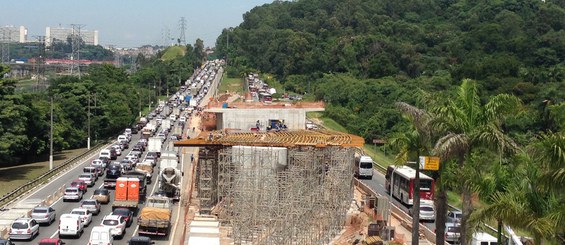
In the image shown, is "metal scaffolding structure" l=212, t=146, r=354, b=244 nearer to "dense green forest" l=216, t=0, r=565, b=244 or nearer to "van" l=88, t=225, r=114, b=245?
"dense green forest" l=216, t=0, r=565, b=244

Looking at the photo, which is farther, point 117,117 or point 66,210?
point 117,117

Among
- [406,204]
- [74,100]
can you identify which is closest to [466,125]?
[406,204]

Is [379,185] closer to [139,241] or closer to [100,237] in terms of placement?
[139,241]

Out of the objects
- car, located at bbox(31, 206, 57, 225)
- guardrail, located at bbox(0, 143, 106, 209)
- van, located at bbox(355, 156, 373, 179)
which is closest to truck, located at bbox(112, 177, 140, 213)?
car, located at bbox(31, 206, 57, 225)

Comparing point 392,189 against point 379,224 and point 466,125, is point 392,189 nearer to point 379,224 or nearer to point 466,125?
point 379,224

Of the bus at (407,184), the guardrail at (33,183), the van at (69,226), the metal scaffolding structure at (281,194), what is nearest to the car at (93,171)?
the guardrail at (33,183)

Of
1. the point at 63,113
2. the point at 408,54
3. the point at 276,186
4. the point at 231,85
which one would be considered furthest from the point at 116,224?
the point at 231,85
